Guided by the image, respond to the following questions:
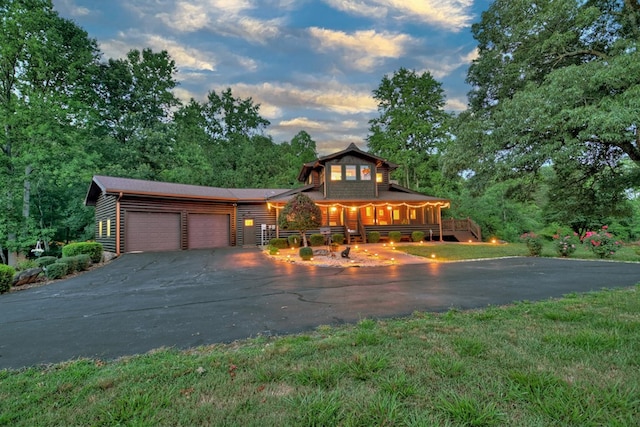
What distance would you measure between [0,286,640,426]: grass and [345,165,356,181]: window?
15813 mm

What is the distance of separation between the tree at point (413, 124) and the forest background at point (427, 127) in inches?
4.9

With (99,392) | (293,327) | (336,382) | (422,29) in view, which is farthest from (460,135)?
(99,392)

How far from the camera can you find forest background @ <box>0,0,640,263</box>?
370 inches

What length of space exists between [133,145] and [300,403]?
25.9 meters

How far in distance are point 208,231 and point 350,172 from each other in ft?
32.9

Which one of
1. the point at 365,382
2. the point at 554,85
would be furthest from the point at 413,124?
the point at 365,382

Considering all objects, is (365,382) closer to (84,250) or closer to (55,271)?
(55,271)

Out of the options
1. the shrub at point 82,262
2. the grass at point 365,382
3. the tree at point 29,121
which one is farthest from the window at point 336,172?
the grass at point 365,382

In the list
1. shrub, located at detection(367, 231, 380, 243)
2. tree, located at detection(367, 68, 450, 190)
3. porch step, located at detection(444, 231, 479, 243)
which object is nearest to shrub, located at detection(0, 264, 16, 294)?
shrub, located at detection(367, 231, 380, 243)

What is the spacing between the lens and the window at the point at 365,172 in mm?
19033

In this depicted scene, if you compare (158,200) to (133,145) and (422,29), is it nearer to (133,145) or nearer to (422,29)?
(133,145)

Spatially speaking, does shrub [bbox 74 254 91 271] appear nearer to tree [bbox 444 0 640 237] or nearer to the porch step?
tree [bbox 444 0 640 237]

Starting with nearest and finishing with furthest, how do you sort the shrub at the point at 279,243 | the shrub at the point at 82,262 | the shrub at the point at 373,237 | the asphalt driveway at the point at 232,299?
the asphalt driveway at the point at 232,299 < the shrub at the point at 82,262 < the shrub at the point at 279,243 < the shrub at the point at 373,237

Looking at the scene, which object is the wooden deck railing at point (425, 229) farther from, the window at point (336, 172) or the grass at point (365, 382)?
the grass at point (365, 382)
